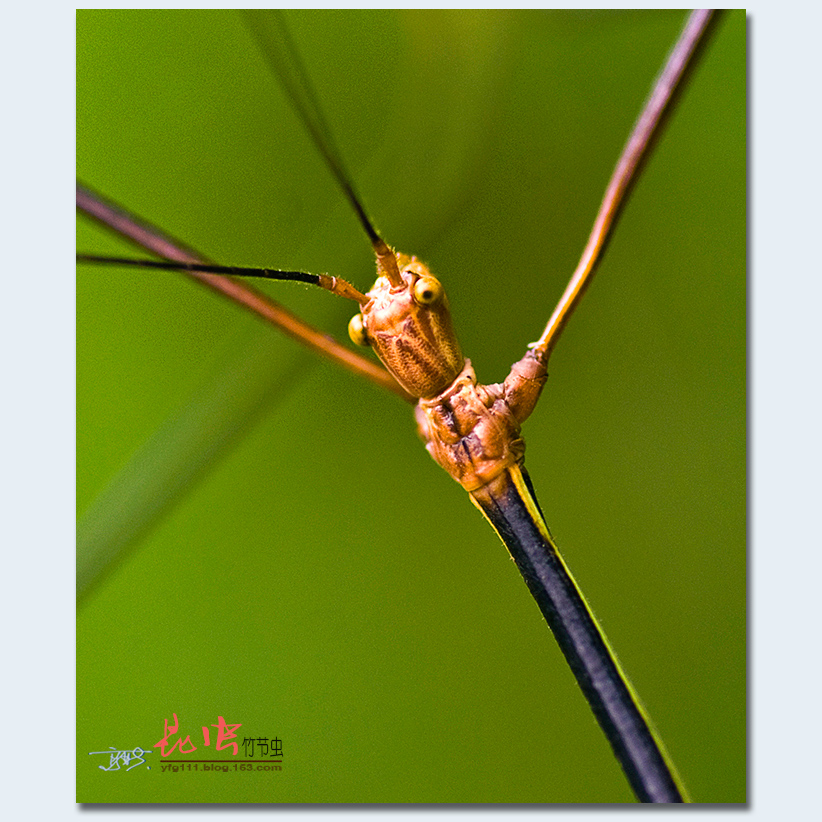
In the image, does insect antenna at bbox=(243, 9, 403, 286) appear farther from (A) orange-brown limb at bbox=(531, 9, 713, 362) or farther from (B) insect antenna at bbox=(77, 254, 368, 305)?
(A) orange-brown limb at bbox=(531, 9, 713, 362)

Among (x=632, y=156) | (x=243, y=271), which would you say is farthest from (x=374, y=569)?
(x=632, y=156)

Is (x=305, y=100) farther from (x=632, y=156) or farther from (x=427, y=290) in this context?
(x=632, y=156)

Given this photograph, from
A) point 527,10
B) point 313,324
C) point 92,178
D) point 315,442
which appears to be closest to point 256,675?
point 315,442

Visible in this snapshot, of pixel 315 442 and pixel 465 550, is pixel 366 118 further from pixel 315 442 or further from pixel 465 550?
pixel 465 550

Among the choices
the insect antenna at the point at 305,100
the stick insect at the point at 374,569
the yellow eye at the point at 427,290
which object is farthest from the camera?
the stick insect at the point at 374,569

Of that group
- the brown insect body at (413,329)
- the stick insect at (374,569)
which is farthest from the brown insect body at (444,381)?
the stick insect at (374,569)

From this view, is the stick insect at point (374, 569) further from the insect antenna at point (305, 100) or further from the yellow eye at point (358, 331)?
the yellow eye at point (358, 331)

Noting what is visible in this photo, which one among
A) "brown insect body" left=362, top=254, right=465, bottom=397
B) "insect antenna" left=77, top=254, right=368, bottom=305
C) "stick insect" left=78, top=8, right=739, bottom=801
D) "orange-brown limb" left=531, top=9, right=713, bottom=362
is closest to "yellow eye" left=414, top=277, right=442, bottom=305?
"brown insect body" left=362, top=254, right=465, bottom=397
